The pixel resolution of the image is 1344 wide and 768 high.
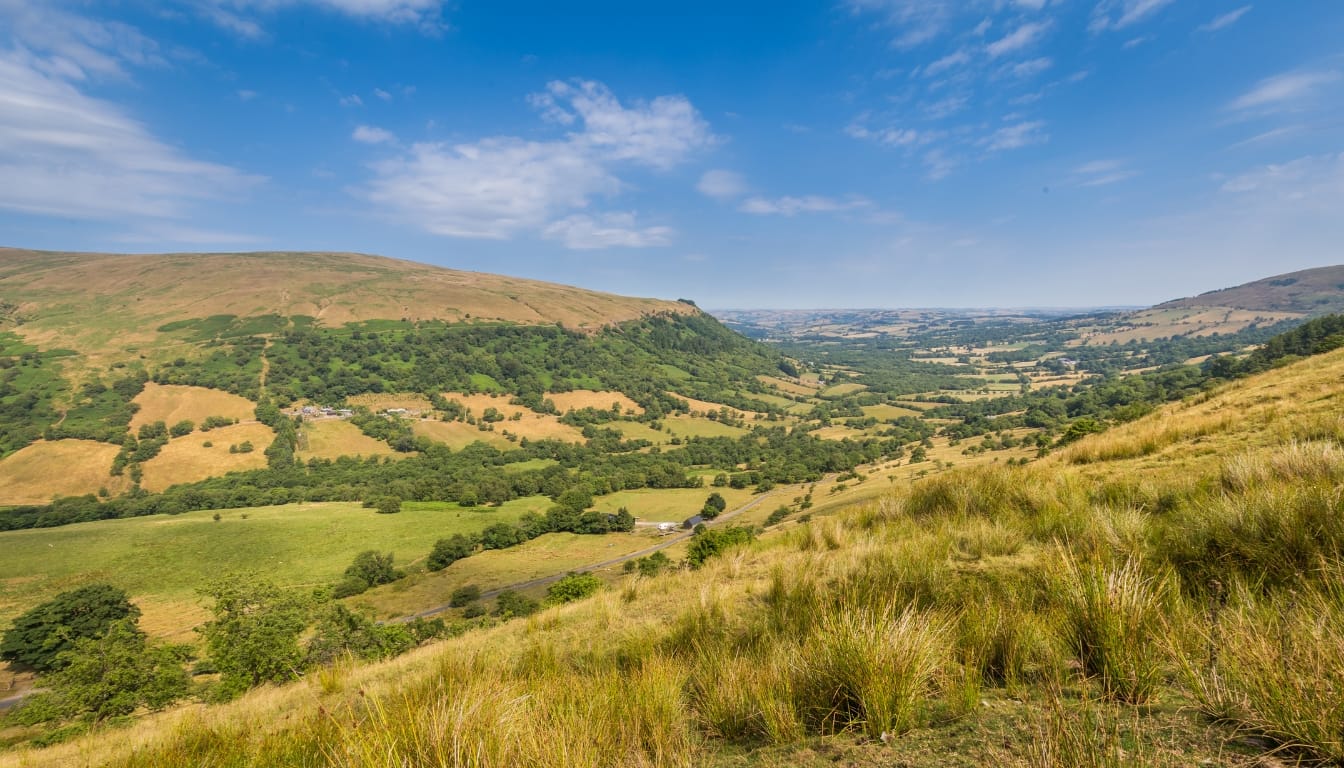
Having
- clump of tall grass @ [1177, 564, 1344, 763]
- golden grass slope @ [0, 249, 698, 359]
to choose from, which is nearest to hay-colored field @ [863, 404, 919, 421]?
golden grass slope @ [0, 249, 698, 359]

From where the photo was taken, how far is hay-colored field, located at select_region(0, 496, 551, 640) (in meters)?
54.4

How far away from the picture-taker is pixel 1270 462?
5566mm

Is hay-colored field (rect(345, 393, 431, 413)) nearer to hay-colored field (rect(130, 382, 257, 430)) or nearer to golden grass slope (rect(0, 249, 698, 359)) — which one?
hay-colored field (rect(130, 382, 257, 430))

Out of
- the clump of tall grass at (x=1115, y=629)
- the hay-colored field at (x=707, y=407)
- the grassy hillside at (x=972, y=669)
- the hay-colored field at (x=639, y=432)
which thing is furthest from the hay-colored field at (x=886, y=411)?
the clump of tall grass at (x=1115, y=629)

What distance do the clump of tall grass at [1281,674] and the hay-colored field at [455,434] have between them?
127401 mm

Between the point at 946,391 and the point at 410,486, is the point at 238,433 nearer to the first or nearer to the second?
the point at 410,486

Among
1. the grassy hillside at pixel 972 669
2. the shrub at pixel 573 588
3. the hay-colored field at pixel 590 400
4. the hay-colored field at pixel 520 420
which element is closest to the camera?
the grassy hillside at pixel 972 669

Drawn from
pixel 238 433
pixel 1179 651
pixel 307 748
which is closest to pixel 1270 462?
pixel 1179 651

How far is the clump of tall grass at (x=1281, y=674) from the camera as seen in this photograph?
1688 millimetres

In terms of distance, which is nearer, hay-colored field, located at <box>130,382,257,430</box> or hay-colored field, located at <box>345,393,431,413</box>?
hay-colored field, located at <box>130,382,257,430</box>

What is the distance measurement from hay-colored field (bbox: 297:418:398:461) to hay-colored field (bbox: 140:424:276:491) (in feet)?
21.8

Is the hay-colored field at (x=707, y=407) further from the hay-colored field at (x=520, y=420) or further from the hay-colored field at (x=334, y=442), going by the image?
the hay-colored field at (x=334, y=442)

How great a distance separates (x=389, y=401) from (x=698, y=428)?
89.1 metres

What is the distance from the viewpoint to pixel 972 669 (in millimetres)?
2842
